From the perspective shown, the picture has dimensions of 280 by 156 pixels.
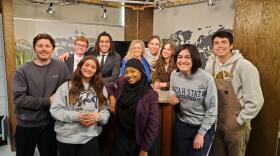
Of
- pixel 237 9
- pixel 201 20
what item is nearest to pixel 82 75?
pixel 237 9

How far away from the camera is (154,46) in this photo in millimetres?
2902

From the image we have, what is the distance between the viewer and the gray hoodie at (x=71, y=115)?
5.49ft

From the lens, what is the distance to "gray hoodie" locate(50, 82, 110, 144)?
1675mm

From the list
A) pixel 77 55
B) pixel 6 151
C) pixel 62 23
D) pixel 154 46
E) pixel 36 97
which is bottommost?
pixel 6 151

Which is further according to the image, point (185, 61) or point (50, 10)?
point (50, 10)

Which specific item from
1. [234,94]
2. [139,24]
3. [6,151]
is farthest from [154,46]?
[6,151]

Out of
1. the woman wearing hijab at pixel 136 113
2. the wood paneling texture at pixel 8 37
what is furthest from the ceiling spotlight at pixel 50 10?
the woman wearing hijab at pixel 136 113

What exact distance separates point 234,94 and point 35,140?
1532mm

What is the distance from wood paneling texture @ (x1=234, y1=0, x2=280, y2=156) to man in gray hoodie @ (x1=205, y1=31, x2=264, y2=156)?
288mm

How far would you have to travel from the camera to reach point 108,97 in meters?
1.86

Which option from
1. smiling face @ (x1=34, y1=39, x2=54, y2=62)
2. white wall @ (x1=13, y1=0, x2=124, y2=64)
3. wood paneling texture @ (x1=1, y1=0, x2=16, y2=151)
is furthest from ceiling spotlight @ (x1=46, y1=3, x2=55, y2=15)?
smiling face @ (x1=34, y1=39, x2=54, y2=62)

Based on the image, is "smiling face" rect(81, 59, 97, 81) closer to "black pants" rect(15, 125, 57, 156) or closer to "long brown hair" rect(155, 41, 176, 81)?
"black pants" rect(15, 125, 57, 156)

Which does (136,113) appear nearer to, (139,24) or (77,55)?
(77,55)

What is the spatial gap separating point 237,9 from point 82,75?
5.07ft
